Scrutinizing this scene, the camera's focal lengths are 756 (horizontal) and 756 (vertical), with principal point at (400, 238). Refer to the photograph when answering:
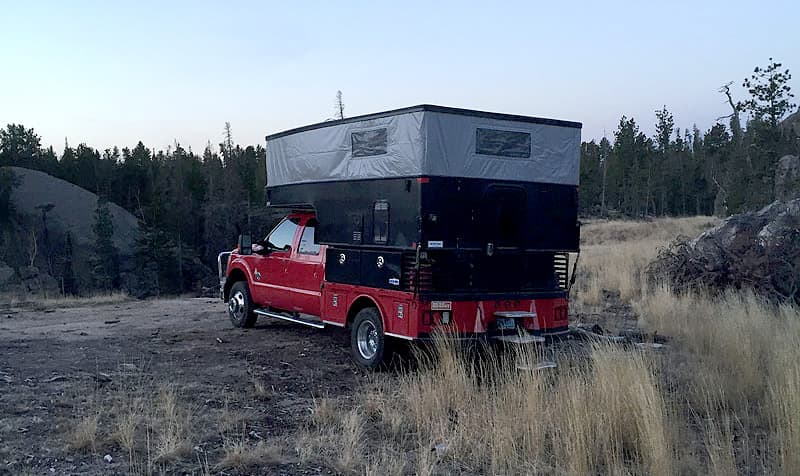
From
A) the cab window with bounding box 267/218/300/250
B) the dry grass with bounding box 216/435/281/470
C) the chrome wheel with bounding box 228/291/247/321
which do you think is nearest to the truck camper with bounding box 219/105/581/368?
the cab window with bounding box 267/218/300/250

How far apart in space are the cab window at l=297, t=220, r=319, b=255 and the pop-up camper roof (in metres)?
0.81

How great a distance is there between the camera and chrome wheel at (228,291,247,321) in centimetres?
1303

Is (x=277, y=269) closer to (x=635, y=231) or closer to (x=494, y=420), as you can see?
(x=494, y=420)

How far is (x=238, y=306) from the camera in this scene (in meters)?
13.2

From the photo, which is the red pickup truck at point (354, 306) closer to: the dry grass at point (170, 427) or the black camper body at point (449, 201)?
the black camper body at point (449, 201)

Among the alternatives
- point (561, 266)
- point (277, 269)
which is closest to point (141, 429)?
point (277, 269)

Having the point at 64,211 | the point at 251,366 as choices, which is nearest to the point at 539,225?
the point at 251,366

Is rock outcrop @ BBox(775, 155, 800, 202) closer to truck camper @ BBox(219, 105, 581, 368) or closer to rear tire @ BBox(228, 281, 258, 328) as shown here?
truck camper @ BBox(219, 105, 581, 368)

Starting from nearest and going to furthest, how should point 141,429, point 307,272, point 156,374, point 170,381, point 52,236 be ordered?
point 141,429 < point 170,381 < point 156,374 < point 307,272 < point 52,236

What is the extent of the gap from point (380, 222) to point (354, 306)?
1316 millimetres

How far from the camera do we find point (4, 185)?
52688mm

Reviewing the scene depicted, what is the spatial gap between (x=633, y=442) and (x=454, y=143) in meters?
4.33

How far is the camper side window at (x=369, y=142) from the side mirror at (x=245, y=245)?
11.7 feet

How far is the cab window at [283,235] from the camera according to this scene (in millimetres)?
11875
